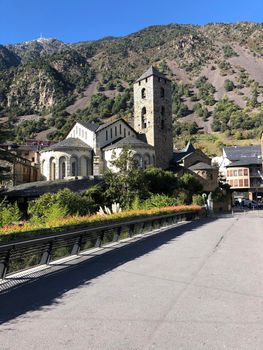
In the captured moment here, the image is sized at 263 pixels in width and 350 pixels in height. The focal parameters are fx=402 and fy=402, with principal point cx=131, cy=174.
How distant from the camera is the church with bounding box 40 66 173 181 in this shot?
181 ft

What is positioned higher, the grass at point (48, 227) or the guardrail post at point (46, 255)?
the grass at point (48, 227)

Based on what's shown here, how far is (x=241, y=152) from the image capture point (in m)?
89.8

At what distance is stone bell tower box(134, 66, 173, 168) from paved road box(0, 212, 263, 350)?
172ft

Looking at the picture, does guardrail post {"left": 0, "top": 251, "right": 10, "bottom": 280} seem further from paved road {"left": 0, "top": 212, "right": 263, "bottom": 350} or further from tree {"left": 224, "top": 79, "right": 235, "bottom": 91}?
tree {"left": 224, "top": 79, "right": 235, "bottom": 91}

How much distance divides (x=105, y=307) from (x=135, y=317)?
78 centimetres

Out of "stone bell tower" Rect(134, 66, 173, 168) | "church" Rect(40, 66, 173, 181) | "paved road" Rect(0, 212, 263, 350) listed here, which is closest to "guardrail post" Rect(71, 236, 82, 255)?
"paved road" Rect(0, 212, 263, 350)

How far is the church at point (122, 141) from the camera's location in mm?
55094

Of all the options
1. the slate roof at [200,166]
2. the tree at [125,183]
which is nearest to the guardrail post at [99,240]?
the tree at [125,183]

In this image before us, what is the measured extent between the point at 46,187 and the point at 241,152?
5525 cm

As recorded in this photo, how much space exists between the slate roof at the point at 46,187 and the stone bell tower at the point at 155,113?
1733 cm

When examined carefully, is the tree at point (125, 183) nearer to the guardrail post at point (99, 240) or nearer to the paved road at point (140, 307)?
the guardrail post at point (99, 240)

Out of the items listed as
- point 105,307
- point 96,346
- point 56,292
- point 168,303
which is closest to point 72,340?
point 96,346

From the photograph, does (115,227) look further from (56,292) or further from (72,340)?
(72,340)

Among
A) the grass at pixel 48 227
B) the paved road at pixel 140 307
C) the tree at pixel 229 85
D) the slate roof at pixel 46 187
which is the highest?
the tree at pixel 229 85
